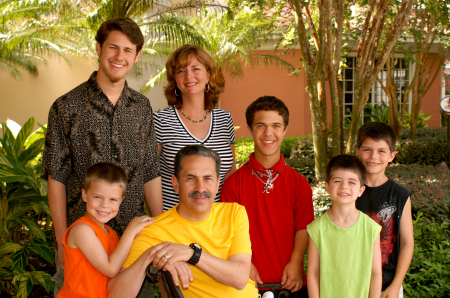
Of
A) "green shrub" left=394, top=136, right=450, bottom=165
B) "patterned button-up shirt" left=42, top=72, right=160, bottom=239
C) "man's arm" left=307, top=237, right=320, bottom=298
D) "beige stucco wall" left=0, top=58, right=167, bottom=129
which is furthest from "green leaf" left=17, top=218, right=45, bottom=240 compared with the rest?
"beige stucco wall" left=0, top=58, right=167, bottom=129

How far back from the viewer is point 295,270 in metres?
2.42

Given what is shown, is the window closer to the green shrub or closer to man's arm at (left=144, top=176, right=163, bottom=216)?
the green shrub

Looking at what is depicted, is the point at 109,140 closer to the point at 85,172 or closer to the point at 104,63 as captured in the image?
the point at 85,172

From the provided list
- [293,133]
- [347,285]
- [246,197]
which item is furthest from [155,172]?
[293,133]

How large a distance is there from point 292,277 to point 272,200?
1.57ft

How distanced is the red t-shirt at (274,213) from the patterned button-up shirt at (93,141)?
2.04 ft

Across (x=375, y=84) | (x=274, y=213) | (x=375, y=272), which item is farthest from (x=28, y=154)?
(x=375, y=84)

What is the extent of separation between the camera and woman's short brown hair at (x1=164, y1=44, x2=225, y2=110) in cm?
291

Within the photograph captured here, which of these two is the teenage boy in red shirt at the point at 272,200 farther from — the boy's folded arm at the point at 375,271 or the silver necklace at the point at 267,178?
the boy's folded arm at the point at 375,271

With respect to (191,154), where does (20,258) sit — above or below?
below

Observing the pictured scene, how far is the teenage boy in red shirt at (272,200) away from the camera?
8.24ft

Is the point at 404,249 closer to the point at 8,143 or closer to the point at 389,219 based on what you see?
the point at 389,219

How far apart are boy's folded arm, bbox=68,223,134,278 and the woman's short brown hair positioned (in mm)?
1235

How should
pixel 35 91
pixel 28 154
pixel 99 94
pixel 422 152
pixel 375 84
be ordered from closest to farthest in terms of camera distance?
pixel 99 94 < pixel 28 154 < pixel 422 152 < pixel 35 91 < pixel 375 84
